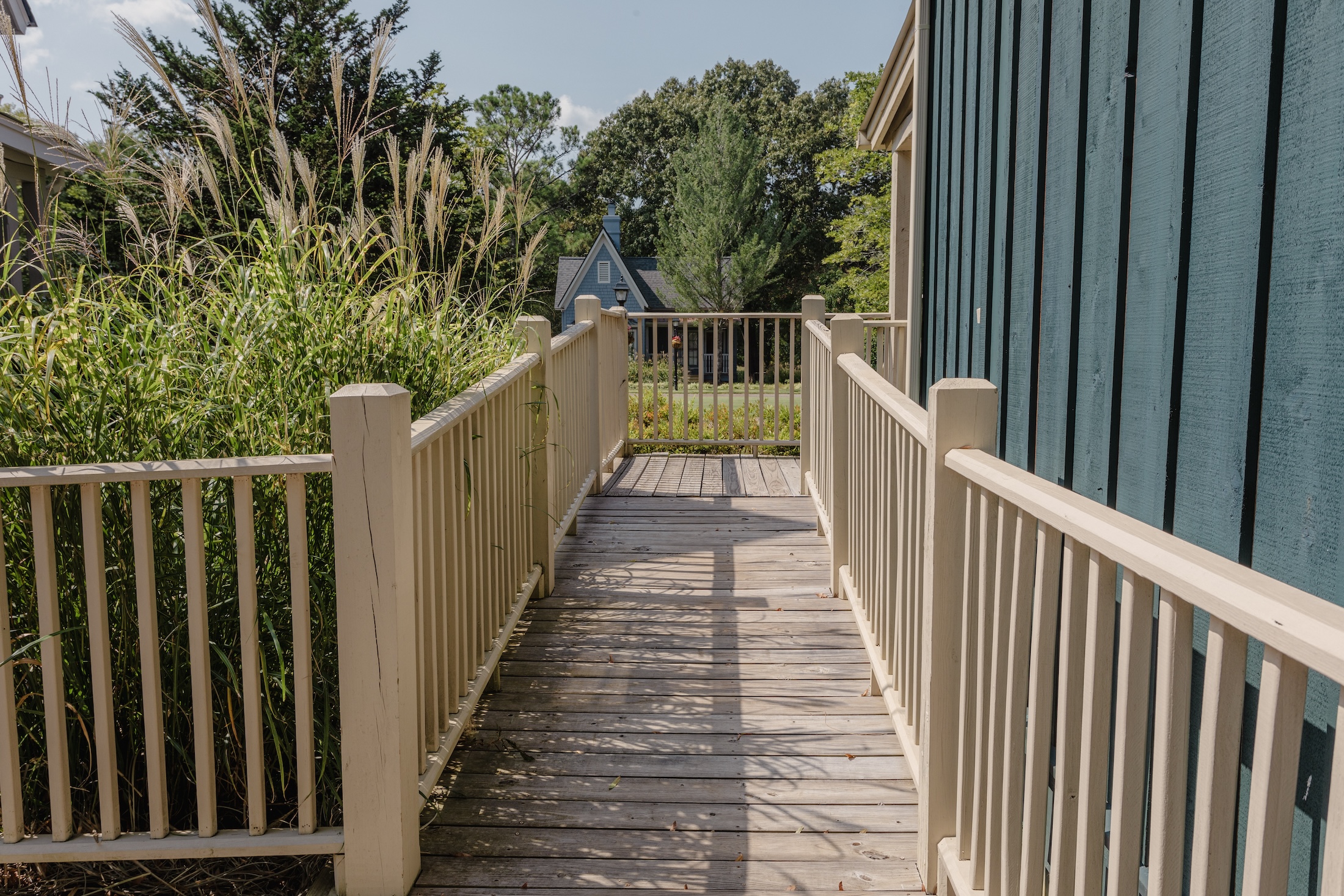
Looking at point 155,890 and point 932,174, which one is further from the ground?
point 932,174

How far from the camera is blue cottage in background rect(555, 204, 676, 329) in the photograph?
3503 centimetres

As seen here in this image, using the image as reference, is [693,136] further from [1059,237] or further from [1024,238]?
[1059,237]

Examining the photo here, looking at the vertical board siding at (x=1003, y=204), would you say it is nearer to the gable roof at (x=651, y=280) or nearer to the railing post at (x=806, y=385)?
the railing post at (x=806, y=385)

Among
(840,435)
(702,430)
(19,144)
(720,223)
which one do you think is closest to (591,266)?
(720,223)

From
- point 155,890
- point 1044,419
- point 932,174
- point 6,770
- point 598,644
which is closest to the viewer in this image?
point 6,770

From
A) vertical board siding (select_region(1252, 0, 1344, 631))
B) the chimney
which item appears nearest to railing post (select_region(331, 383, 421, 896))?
vertical board siding (select_region(1252, 0, 1344, 631))

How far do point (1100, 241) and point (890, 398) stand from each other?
0.71m

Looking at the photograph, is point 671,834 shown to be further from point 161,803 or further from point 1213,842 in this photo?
point 1213,842

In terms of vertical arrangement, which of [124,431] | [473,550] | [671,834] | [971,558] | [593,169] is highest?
[593,169]

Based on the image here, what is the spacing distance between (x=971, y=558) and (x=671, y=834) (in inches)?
43.4

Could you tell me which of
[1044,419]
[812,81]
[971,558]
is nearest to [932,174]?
[1044,419]

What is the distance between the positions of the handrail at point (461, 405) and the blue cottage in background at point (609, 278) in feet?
101

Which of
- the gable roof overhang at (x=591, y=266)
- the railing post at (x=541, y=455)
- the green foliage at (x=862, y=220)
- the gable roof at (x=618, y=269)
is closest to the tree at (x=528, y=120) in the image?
the gable roof at (x=618, y=269)

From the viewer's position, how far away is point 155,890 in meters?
2.09
